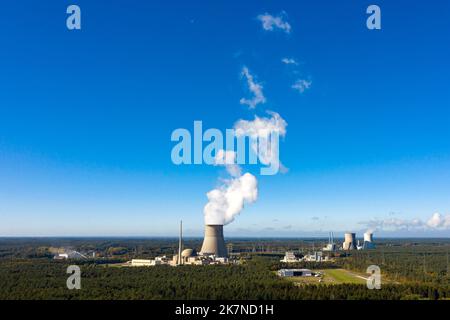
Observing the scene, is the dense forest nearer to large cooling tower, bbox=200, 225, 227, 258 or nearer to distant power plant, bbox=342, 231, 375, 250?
large cooling tower, bbox=200, 225, 227, 258

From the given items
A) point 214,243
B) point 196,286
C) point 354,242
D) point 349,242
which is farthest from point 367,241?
point 196,286

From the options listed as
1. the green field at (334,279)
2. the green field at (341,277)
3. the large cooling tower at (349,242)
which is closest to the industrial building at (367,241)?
the large cooling tower at (349,242)

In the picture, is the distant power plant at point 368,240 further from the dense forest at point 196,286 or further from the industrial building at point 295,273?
the industrial building at point 295,273

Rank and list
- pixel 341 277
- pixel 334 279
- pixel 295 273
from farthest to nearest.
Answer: pixel 295 273, pixel 341 277, pixel 334 279

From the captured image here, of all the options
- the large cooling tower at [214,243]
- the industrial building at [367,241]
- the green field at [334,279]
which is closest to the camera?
the green field at [334,279]

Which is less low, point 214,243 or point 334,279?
point 214,243

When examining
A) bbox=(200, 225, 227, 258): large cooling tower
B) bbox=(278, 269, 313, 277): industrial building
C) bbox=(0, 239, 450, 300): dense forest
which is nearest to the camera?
bbox=(0, 239, 450, 300): dense forest

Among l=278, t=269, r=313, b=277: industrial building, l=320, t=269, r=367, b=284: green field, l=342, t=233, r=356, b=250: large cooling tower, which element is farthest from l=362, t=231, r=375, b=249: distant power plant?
l=278, t=269, r=313, b=277: industrial building

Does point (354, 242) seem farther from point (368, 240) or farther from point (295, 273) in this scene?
point (295, 273)

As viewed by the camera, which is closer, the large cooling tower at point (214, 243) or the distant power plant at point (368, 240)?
the large cooling tower at point (214, 243)

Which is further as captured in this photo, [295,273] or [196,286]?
[295,273]
